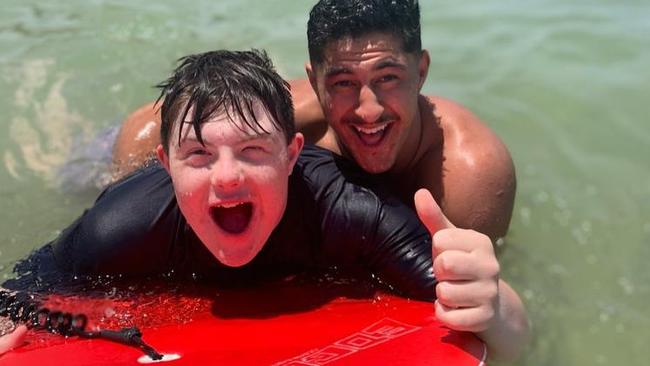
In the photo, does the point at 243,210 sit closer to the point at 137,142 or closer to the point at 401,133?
the point at 401,133

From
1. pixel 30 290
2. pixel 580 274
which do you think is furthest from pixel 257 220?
pixel 580 274

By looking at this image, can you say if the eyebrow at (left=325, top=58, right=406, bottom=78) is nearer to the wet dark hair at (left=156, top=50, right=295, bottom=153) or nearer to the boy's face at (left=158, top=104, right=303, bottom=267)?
the wet dark hair at (left=156, top=50, right=295, bottom=153)

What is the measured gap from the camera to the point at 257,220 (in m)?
2.25

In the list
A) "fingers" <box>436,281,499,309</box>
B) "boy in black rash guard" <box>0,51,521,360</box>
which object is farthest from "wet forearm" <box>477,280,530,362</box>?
"fingers" <box>436,281,499,309</box>

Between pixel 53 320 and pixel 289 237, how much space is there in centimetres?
77

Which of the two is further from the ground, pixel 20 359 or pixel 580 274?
pixel 20 359

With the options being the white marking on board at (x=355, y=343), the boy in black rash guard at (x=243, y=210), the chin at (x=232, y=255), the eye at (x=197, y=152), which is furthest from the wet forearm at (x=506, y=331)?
the eye at (x=197, y=152)

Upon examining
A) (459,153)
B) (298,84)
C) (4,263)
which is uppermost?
(298,84)

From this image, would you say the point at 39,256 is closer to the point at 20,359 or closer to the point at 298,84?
the point at 20,359

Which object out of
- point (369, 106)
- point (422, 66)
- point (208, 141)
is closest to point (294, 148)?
point (208, 141)

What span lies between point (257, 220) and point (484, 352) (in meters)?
0.71

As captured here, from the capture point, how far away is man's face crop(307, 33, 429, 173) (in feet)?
9.50

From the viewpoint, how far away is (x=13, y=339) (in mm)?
2262

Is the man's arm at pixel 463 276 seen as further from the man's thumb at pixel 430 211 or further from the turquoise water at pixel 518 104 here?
the turquoise water at pixel 518 104
